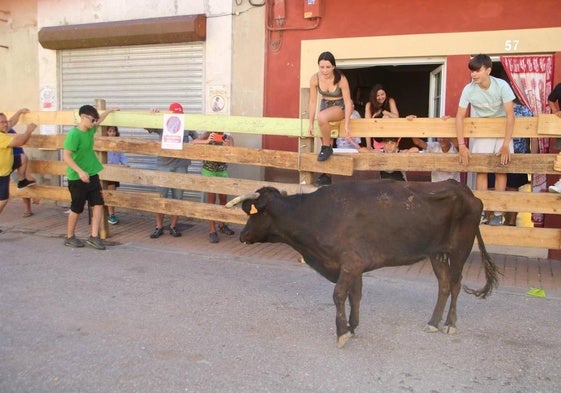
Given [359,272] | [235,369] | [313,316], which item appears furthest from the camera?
[313,316]

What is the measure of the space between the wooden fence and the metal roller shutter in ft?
6.32

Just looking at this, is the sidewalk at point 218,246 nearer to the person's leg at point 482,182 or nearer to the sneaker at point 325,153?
the person's leg at point 482,182

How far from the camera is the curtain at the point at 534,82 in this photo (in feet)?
24.6

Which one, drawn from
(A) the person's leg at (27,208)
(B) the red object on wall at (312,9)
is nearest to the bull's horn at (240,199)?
(B) the red object on wall at (312,9)

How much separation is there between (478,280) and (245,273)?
2624mm

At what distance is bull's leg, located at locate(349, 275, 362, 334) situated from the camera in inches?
177

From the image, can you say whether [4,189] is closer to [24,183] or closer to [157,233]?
[24,183]

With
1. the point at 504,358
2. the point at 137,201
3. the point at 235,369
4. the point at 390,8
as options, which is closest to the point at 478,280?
the point at 504,358

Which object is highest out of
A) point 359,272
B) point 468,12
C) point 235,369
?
point 468,12

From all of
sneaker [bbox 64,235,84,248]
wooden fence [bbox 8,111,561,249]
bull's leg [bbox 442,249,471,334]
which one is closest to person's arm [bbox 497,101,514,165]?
wooden fence [bbox 8,111,561,249]

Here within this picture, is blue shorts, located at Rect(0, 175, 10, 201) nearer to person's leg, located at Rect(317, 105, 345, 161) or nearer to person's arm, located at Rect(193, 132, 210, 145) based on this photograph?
person's arm, located at Rect(193, 132, 210, 145)

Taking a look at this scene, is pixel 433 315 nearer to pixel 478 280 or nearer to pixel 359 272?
pixel 359 272

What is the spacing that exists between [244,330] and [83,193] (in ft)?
12.6

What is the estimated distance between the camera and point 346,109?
6.62 m
